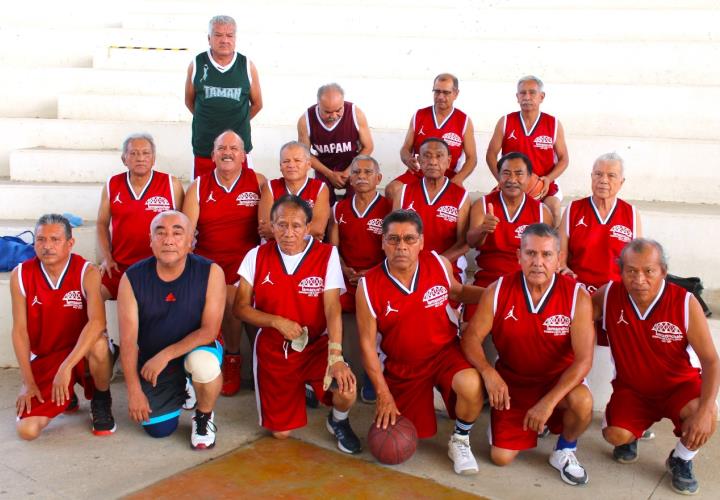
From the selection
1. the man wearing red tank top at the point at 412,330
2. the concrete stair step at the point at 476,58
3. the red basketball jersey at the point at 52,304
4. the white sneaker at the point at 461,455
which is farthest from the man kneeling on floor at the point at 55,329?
the concrete stair step at the point at 476,58

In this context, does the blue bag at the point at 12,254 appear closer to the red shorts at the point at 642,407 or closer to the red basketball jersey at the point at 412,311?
the red basketball jersey at the point at 412,311

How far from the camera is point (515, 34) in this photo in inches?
288

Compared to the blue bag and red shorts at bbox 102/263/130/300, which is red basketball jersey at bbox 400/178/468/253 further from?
the blue bag

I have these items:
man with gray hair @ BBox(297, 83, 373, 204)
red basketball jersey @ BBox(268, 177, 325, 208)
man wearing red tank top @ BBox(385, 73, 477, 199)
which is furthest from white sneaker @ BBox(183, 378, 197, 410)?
man wearing red tank top @ BBox(385, 73, 477, 199)

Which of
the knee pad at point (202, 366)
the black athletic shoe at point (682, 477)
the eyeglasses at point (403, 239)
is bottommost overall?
the black athletic shoe at point (682, 477)

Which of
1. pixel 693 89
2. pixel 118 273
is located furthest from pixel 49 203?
pixel 693 89

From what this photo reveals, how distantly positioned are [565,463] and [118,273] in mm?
2571

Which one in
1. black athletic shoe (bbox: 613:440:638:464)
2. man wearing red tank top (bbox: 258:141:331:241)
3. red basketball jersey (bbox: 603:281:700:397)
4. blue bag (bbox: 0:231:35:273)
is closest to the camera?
red basketball jersey (bbox: 603:281:700:397)

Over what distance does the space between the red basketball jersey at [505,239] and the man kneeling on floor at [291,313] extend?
2.99 feet

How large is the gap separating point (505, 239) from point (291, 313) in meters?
1.27

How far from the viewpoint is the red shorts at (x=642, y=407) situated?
11.0 ft

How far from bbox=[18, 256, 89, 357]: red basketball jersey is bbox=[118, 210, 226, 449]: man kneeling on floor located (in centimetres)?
28

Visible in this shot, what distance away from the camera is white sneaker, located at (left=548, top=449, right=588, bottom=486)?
10.8ft

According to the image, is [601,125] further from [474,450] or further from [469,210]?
[474,450]
